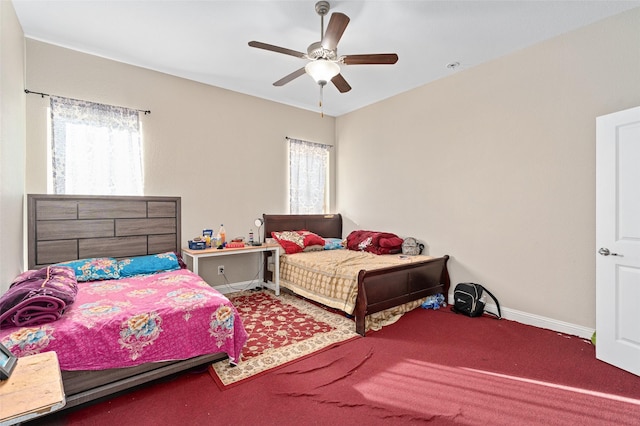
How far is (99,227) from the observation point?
10.8 feet

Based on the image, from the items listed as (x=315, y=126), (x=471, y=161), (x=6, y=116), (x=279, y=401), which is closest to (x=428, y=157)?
(x=471, y=161)

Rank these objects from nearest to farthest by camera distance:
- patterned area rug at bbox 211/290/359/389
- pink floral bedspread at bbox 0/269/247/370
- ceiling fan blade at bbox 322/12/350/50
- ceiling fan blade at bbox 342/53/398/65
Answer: pink floral bedspread at bbox 0/269/247/370
ceiling fan blade at bbox 322/12/350/50
patterned area rug at bbox 211/290/359/389
ceiling fan blade at bbox 342/53/398/65

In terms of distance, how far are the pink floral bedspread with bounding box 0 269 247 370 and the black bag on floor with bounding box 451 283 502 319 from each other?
8.05ft

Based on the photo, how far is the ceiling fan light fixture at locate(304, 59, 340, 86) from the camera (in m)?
2.40

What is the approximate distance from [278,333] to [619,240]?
2.96 metres

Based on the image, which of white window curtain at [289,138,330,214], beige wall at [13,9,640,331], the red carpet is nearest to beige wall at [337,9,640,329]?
beige wall at [13,9,640,331]

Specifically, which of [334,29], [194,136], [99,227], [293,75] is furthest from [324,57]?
[99,227]

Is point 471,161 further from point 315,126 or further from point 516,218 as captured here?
point 315,126

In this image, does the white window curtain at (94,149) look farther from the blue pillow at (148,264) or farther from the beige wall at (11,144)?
the blue pillow at (148,264)

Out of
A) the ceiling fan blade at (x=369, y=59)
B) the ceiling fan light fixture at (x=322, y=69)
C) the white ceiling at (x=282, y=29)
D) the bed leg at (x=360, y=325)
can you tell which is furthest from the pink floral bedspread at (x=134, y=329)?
the white ceiling at (x=282, y=29)

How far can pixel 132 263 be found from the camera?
10.6 ft

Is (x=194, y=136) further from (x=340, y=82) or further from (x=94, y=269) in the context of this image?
(x=340, y=82)

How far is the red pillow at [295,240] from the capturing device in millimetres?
4316

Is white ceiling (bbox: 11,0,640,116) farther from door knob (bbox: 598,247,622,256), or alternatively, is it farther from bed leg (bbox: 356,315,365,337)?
bed leg (bbox: 356,315,365,337)
